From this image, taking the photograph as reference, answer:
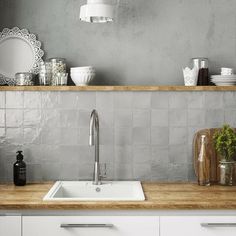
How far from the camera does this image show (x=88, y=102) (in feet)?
11.3

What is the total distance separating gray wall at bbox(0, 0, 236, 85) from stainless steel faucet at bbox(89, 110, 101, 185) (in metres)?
0.39

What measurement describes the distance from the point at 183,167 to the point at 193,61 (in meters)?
0.70

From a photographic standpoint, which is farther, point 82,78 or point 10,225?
point 82,78

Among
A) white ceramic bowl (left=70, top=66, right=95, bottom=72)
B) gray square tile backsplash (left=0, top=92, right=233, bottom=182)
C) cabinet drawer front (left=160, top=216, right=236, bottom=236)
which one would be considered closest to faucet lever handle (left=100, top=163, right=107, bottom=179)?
gray square tile backsplash (left=0, top=92, right=233, bottom=182)

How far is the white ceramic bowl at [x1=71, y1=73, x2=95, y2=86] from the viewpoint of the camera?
11.1 feet

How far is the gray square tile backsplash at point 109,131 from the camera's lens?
3.46 meters

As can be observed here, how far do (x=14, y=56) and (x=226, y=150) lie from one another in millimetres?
1525

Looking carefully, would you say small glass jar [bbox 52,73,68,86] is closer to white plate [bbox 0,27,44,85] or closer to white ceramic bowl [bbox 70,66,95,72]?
white ceramic bowl [bbox 70,66,95,72]

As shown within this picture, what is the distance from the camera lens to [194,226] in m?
2.81

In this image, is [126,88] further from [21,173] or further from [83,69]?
[21,173]

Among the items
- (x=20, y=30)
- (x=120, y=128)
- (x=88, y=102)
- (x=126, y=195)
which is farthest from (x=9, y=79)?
(x=126, y=195)

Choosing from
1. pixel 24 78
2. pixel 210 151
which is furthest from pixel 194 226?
pixel 24 78

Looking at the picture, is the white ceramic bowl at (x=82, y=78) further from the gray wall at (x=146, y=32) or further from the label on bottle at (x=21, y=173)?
the label on bottle at (x=21, y=173)

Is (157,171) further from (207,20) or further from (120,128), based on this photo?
(207,20)
